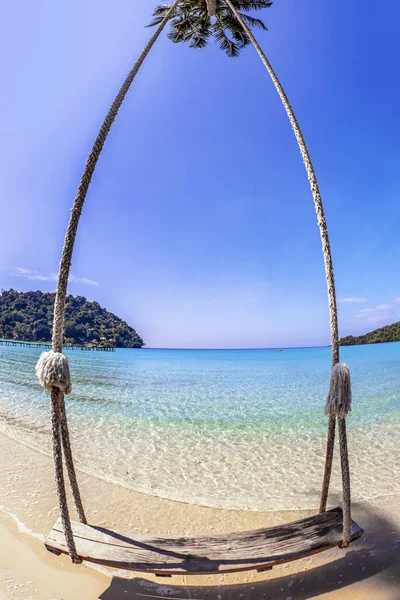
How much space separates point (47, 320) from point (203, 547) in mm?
104042

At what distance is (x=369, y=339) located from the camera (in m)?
117

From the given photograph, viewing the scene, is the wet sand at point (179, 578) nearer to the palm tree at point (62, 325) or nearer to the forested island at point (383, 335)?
the palm tree at point (62, 325)

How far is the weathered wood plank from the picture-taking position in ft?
6.86

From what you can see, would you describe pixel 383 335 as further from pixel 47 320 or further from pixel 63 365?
pixel 63 365

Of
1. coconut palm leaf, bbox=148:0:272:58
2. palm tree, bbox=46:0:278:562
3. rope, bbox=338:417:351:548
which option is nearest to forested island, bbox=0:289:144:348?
coconut palm leaf, bbox=148:0:272:58

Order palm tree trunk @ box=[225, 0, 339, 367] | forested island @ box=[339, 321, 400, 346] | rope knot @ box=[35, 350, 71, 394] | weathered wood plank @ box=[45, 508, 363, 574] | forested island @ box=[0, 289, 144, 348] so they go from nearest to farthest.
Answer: weathered wood plank @ box=[45, 508, 363, 574] < rope knot @ box=[35, 350, 71, 394] < palm tree trunk @ box=[225, 0, 339, 367] < forested island @ box=[0, 289, 144, 348] < forested island @ box=[339, 321, 400, 346]

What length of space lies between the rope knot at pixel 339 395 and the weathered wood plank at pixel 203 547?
0.97 metres

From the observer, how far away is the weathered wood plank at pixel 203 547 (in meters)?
2.09

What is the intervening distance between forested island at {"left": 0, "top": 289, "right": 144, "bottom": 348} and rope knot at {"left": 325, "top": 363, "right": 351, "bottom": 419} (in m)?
90.7

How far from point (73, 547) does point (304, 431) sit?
6.63m

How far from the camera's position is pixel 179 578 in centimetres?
248

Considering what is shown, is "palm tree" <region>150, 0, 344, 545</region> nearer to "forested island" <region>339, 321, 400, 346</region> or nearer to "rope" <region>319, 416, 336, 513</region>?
"rope" <region>319, 416, 336, 513</region>

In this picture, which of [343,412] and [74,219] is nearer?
[343,412]

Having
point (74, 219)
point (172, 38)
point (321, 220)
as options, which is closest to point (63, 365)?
point (74, 219)
